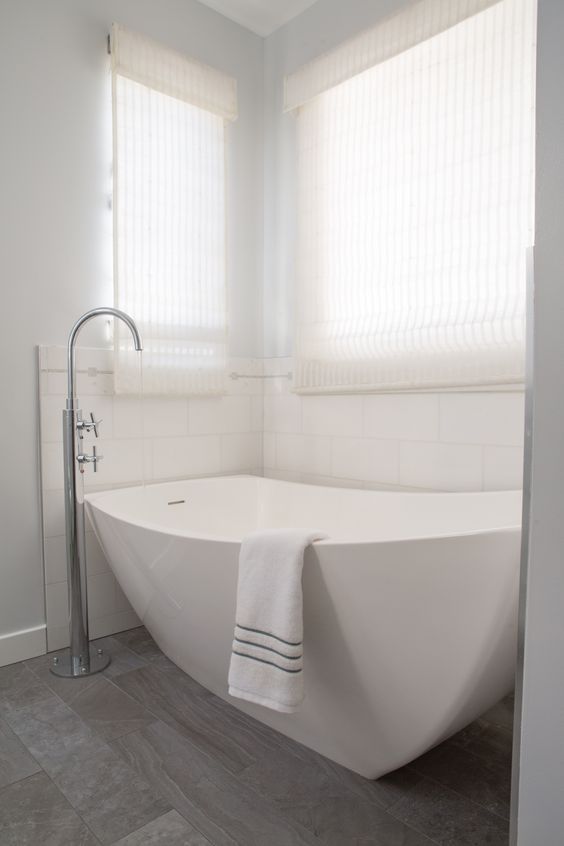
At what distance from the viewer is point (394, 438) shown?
7.89 feet

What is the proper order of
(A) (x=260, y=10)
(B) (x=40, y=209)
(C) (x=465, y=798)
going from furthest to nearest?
(A) (x=260, y=10) < (B) (x=40, y=209) < (C) (x=465, y=798)

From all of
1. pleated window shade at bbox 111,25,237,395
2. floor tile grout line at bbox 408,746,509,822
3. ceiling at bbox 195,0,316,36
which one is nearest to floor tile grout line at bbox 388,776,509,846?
floor tile grout line at bbox 408,746,509,822

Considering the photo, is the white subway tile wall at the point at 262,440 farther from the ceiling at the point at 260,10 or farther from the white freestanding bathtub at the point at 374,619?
the ceiling at the point at 260,10

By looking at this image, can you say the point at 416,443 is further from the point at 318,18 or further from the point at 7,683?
the point at 318,18

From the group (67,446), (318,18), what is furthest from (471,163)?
(67,446)

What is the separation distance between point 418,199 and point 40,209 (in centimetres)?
142

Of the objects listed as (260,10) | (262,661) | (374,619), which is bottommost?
(262,661)

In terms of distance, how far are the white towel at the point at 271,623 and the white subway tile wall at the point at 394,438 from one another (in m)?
1.03

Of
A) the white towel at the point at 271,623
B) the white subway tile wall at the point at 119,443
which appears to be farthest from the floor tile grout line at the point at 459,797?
the white subway tile wall at the point at 119,443

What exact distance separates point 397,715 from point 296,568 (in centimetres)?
41

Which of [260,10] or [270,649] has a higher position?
[260,10]

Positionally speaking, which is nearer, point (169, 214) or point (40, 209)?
point (40, 209)

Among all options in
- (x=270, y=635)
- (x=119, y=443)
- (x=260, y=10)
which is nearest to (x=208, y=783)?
(x=270, y=635)

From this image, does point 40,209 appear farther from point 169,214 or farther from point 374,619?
point 374,619
